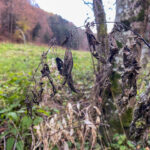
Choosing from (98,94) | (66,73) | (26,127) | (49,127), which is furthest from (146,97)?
(26,127)

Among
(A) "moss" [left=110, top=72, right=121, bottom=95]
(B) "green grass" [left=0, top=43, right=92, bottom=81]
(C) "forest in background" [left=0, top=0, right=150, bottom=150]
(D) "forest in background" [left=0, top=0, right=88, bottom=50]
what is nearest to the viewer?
(C) "forest in background" [left=0, top=0, right=150, bottom=150]

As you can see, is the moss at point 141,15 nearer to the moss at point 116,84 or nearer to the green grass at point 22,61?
the moss at point 116,84

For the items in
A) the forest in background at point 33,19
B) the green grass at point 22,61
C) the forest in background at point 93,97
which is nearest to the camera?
the forest in background at point 93,97

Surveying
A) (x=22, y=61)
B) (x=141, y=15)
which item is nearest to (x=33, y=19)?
(x=141, y=15)

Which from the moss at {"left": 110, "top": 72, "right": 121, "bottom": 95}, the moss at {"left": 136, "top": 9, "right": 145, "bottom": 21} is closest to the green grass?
the moss at {"left": 110, "top": 72, "right": 121, "bottom": 95}

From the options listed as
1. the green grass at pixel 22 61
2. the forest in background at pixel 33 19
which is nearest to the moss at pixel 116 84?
the forest in background at pixel 33 19

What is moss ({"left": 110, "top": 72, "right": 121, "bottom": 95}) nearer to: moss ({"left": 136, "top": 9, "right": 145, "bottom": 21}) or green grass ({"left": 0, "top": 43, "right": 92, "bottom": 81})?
moss ({"left": 136, "top": 9, "right": 145, "bottom": 21})

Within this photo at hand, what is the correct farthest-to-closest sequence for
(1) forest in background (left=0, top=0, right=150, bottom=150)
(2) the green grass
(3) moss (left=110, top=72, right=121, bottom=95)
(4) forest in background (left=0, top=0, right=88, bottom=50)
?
(2) the green grass
(3) moss (left=110, top=72, right=121, bottom=95)
(4) forest in background (left=0, top=0, right=88, bottom=50)
(1) forest in background (left=0, top=0, right=150, bottom=150)

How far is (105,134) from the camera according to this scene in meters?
1.76

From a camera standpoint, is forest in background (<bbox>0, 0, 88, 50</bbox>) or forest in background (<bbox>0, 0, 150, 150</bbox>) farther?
forest in background (<bbox>0, 0, 88, 50</bbox>)

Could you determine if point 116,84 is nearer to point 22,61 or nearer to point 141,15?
point 141,15

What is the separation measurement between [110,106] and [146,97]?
102 centimetres

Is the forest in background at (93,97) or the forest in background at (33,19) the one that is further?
the forest in background at (33,19)

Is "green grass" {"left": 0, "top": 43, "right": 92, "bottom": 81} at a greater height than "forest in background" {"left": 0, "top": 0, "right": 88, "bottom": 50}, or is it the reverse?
"forest in background" {"left": 0, "top": 0, "right": 88, "bottom": 50}
